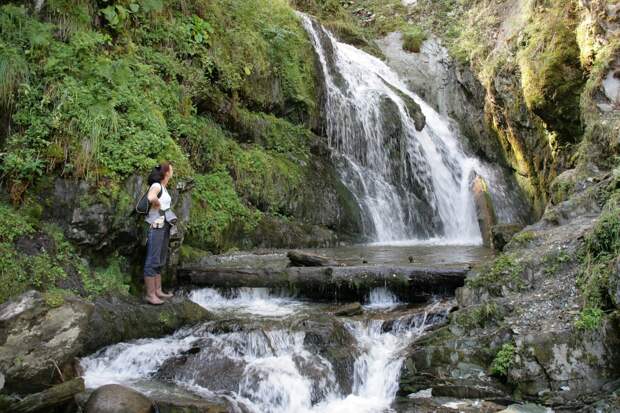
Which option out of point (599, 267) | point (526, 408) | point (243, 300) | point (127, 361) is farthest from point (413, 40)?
point (526, 408)

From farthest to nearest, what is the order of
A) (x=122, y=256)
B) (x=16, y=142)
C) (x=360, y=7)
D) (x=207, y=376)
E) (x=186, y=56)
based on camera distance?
(x=360, y=7)
(x=186, y=56)
(x=122, y=256)
(x=16, y=142)
(x=207, y=376)

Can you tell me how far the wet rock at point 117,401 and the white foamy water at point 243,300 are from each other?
2.63 metres

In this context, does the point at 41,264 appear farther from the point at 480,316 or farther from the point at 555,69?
the point at 555,69

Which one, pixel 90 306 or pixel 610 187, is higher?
pixel 610 187

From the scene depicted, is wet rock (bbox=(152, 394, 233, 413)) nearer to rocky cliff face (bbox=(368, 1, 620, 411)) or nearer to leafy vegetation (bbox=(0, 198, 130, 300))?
leafy vegetation (bbox=(0, 198, 130, 300))

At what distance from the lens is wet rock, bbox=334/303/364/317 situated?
22.8 ft

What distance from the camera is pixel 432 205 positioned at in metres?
14.6

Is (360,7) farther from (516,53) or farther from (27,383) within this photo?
(27,383)

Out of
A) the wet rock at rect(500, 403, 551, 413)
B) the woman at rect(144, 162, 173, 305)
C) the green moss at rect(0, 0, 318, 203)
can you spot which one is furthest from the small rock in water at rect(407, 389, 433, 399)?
the green moss at rect(0, 0, 318, 203)

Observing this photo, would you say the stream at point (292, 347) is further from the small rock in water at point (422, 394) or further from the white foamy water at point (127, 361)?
the small rock in water at point (422, 394)

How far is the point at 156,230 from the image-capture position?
22.6ft

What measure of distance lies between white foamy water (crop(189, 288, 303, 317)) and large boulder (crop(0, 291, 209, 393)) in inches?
58.6

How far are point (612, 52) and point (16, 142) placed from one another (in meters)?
10.2

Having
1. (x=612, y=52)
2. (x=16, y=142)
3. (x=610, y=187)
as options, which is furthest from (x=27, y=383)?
(x=612, y=52)
